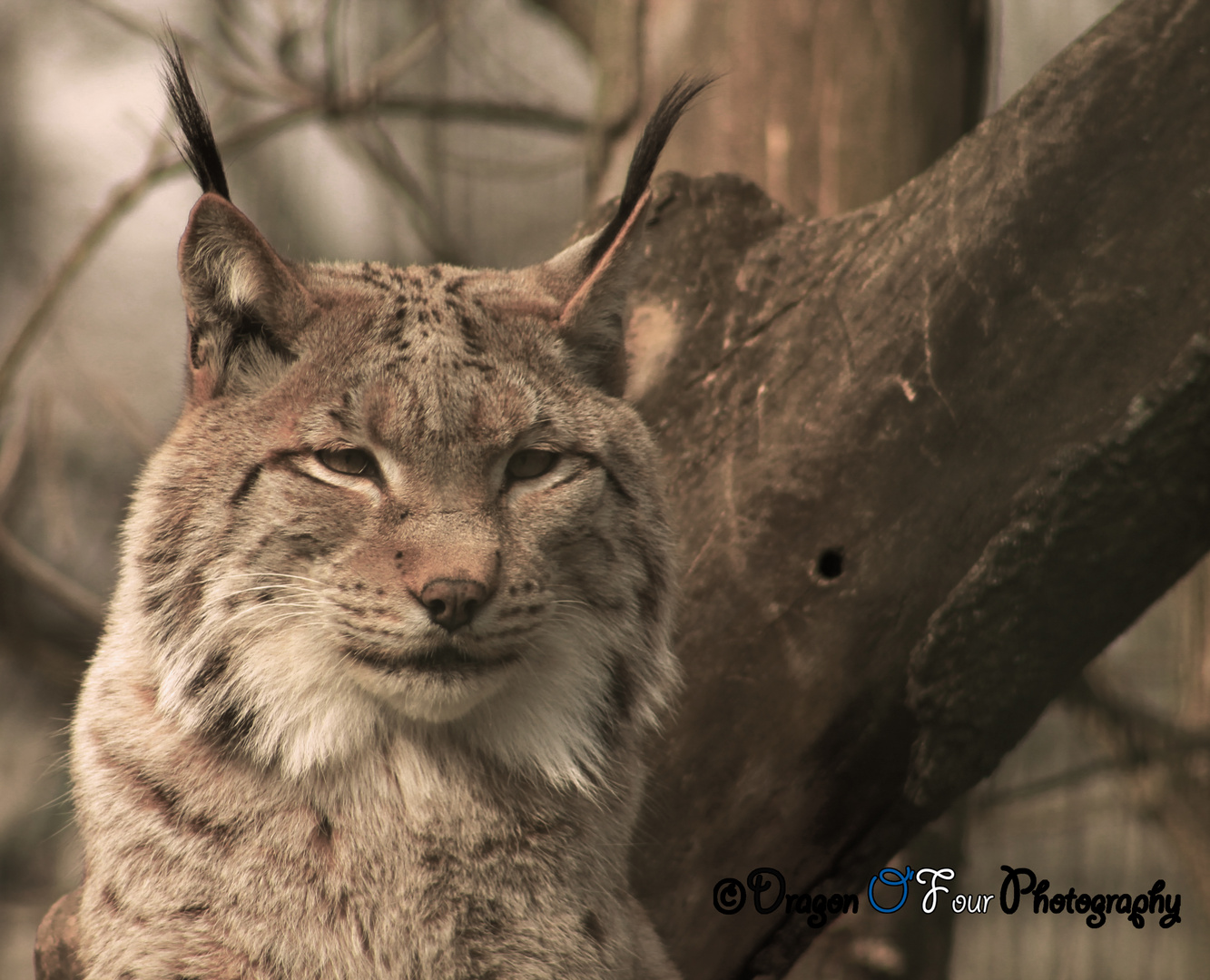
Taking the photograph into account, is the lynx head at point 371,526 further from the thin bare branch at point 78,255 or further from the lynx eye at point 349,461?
the thin bare branch at point 78,255

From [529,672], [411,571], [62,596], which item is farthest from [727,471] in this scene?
[62,596]

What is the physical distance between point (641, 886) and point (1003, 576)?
1518 mm

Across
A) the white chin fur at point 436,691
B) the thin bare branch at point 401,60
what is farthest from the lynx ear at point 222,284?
the thin bare branch at point 401,60

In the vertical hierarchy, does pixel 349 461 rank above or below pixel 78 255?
below

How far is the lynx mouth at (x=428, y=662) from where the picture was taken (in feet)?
8.20

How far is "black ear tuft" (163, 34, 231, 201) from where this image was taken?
261cm

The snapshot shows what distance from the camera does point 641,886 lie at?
358 centimetres

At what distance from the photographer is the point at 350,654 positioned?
8.37ft

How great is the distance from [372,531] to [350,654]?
0.29 m

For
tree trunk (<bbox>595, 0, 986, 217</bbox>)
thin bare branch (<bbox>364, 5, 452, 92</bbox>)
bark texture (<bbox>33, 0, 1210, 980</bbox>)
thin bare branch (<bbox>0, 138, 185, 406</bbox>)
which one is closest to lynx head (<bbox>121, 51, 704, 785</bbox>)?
bark texture (<bbox>33, 0, 1210, 980</bbox>)

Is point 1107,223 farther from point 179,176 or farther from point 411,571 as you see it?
point 179,176

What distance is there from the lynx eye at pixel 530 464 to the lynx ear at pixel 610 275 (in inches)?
15.4

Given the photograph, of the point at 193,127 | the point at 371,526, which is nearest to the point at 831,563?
the point at 371,526

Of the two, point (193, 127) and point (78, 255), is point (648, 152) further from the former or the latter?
point (78, 255)
